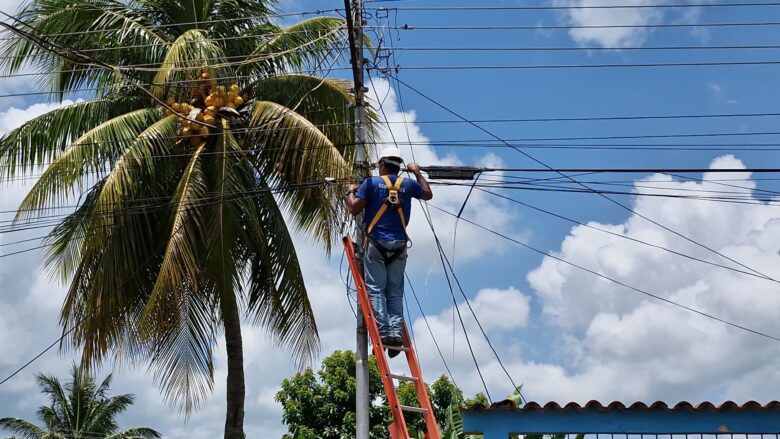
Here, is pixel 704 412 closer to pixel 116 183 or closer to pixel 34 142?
pixel 116 183

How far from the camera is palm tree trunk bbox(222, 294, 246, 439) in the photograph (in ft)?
51.9

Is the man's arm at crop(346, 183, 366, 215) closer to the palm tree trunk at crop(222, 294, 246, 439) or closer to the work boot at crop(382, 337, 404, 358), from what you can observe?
the work boot at crop(382, 337, 404, 358)

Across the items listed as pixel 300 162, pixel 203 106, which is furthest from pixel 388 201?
pixel 203 106

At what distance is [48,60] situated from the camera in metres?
17.2

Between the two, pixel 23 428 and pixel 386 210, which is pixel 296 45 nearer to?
pixel 386 210

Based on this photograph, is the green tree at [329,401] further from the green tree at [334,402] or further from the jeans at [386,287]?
the jeans at [386,287]

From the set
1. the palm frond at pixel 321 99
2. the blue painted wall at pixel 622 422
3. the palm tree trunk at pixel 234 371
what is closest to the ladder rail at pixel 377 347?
the blue painted wall at pixel 622 422

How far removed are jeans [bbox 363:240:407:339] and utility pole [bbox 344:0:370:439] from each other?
45cm

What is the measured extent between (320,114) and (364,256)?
6373 millimetres

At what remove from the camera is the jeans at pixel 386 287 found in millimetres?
10586

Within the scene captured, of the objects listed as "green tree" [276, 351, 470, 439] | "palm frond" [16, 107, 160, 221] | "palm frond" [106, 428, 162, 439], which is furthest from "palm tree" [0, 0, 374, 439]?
"palm frond" [106, 428, 162, 439]

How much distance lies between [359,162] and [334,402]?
16695 mm

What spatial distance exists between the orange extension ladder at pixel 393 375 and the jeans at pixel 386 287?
88 millimetres

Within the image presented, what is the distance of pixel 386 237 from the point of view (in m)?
10.7
